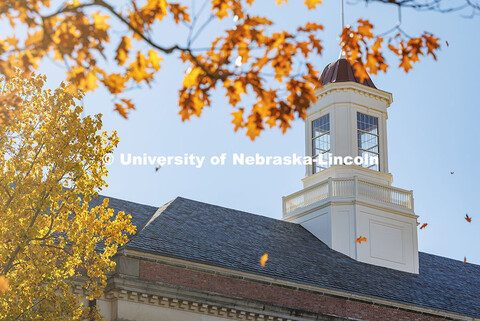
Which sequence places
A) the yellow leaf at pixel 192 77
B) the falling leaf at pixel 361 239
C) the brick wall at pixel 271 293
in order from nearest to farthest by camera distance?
the yellow leaf at pixel 192 77 → the brick wall at pixel 271 293 → the falling leaf at pixel 361 239

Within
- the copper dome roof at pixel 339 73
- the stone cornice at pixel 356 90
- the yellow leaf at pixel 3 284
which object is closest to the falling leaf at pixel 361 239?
the stone cornice at pixel 356 90

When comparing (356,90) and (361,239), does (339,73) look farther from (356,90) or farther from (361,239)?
(361,239)

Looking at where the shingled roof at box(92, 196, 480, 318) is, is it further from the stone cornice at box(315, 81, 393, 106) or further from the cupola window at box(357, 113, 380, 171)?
the stone cornice at box(315, 81, 393, 106)

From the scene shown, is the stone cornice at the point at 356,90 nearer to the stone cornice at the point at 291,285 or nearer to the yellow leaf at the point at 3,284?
the stone cornice at the point at 291,285

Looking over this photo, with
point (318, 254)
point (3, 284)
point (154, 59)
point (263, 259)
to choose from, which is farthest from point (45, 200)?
point (318, 254)

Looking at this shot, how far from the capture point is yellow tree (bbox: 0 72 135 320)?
16.1m

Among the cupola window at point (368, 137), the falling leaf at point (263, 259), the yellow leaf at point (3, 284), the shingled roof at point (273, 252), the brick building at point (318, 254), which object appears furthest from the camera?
the cupola window at point (368, 137)

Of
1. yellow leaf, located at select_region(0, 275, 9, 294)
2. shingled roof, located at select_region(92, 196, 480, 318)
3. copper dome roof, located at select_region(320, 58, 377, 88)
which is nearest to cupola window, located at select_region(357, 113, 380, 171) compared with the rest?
copper dome roof, located at select_region(320, 58, 377, 88)

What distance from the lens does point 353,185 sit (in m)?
32.2

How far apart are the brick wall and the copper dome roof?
1132cm

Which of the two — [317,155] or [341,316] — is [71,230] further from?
[317,155]

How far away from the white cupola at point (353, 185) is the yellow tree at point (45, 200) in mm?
15101

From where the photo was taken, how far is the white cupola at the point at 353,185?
31.8 m

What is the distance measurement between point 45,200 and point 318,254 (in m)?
15.5
